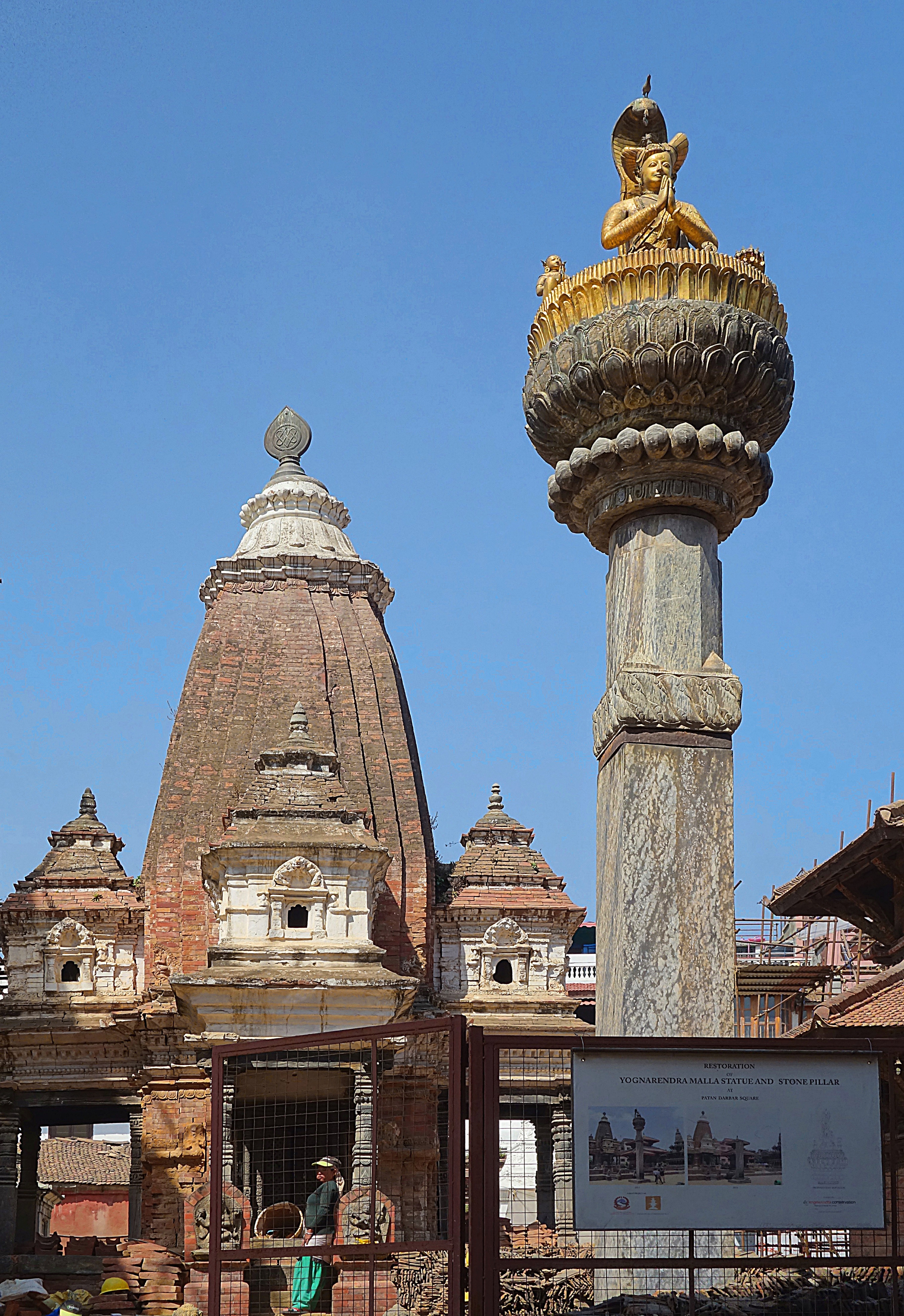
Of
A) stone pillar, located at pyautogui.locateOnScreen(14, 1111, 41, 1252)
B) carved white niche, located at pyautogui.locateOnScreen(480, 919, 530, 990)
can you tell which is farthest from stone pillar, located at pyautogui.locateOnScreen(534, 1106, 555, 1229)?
stone pillar, located at pyautogui.locateOnScreen(14, 1111, 41, 1252)

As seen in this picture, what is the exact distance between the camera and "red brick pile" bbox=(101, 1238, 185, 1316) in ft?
51.7

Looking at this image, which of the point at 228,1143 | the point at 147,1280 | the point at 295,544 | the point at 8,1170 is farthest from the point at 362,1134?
the point at 295,544

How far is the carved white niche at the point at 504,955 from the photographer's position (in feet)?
92.0

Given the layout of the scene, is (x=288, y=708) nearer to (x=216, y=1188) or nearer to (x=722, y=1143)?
(x=216, y=1188)

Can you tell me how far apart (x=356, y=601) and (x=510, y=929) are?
24.8 ft

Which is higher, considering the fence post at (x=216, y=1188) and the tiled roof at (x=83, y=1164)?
the fence post at (x=216, y=1188)

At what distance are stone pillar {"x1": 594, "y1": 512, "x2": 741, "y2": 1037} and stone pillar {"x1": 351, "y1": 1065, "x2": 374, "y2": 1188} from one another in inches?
394

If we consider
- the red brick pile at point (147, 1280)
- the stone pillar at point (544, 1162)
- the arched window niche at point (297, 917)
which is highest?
the arched window niche at point (297, 917)

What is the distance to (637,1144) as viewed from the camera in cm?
639

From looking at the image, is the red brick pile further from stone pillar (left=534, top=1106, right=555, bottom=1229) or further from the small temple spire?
the small temple spire

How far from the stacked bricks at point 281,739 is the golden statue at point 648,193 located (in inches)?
704

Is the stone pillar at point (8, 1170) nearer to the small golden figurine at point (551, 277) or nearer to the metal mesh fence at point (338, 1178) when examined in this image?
the metal mesh fence at point (338, 1178)

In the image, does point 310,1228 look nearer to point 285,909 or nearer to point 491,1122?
point 491,1122

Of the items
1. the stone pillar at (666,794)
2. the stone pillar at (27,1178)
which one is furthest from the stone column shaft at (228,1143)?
the stone pillar at (666,794)
